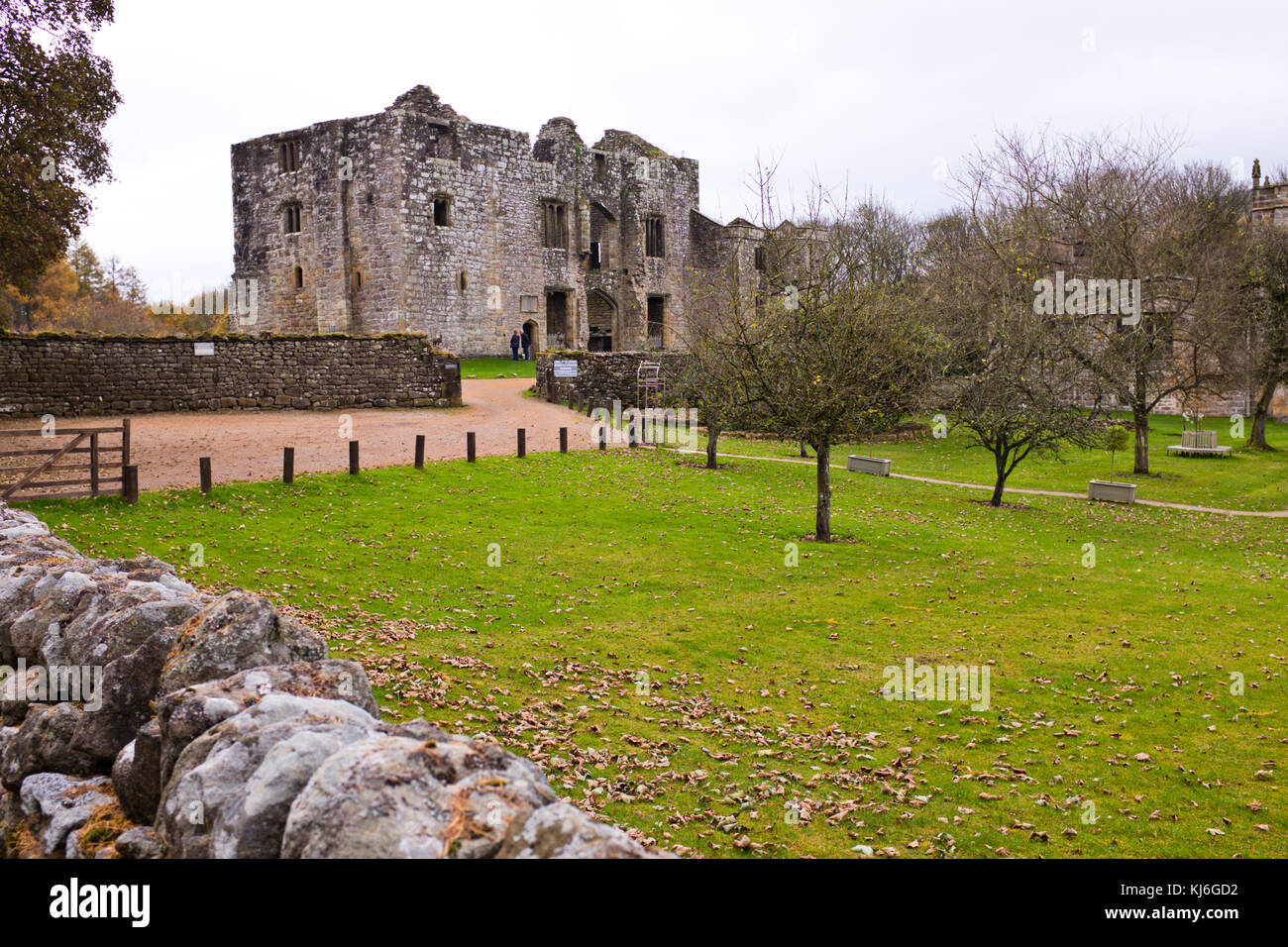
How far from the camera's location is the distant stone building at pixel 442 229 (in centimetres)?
4812

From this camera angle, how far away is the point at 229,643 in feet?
16.4

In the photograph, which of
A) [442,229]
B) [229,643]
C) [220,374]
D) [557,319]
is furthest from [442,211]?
[229,643]

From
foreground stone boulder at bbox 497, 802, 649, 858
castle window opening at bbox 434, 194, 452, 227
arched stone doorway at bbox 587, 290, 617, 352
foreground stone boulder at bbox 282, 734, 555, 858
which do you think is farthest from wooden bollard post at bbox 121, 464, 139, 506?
arched stone doorway at bbox 587, 290, 617, 352

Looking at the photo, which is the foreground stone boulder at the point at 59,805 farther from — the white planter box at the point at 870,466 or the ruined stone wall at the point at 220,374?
the ruined stone wall at the point at 220,374

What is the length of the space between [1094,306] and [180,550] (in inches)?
1235

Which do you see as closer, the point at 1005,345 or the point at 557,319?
the point at 1005,345

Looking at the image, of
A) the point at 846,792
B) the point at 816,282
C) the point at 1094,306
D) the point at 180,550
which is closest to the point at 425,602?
the point at 180,550

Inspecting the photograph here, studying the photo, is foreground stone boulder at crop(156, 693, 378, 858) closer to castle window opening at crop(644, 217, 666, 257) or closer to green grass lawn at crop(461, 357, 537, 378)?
green grass lawn at crop(461, 357, 537, 378)

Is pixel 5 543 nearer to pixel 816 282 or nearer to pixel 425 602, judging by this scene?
pixel 425 602

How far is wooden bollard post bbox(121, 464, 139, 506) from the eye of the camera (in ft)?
58.2

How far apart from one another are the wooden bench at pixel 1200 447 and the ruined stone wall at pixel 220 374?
2795 cm

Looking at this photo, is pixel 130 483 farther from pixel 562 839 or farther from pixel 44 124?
pixel 562 839

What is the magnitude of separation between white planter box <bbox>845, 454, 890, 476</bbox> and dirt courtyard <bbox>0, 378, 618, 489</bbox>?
28.2ft

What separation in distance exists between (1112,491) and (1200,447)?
12.2m
